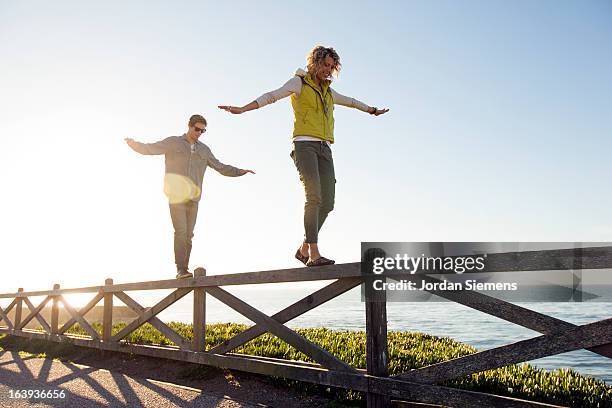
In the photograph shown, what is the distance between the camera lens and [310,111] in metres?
5.28

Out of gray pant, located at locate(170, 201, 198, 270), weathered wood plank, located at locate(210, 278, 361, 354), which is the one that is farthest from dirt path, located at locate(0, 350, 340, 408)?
gray pant, located at locate(170, 201, 198, 270)

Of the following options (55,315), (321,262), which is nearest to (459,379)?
(321,262)

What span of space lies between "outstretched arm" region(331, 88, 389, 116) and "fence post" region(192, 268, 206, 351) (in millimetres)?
3134

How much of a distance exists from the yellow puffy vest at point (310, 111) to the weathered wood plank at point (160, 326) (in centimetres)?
370

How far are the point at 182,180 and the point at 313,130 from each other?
2.78m

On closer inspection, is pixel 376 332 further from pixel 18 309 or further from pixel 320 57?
pixel 18 309

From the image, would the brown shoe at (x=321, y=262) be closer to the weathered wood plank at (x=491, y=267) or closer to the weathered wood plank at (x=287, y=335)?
the weathered wood plank at (x=491, y=267)

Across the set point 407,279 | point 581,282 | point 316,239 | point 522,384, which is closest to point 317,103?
point 316,239

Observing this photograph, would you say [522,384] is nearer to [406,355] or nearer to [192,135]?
[406,355]

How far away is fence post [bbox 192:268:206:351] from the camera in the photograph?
675 cm

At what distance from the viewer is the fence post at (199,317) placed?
675cm

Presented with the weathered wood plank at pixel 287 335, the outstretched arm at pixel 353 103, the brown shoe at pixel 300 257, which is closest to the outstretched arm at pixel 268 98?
the outstretched arm at pixel 353 103

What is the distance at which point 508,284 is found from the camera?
15.4 ft

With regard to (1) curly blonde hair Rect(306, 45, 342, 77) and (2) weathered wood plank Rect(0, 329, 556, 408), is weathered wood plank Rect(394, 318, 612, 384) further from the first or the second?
(1) curly blonde hair Rect(306, 45, 342, 77)
